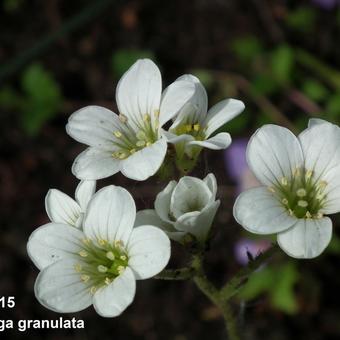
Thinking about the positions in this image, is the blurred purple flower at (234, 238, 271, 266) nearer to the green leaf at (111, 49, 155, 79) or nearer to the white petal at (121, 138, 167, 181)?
the green leaf at (111, 49, 155, 79)

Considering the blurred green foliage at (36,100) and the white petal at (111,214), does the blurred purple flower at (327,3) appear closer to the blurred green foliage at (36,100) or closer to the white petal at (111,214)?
the blurred green foliage at (36,100)

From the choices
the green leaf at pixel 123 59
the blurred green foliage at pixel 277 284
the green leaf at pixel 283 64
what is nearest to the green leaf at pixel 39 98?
the green leaf at pixel 123 59

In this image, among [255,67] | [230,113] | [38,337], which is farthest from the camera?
[255,67]

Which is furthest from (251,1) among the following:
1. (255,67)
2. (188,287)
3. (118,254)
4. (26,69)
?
(118,254)

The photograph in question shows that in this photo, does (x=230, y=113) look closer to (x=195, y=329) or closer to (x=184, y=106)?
(x=184, y=106)

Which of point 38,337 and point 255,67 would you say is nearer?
point 38,337

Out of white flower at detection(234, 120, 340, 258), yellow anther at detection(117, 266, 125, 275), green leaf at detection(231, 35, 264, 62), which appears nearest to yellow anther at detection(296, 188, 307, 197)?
white flower at detection(234, 120, 340, 258)

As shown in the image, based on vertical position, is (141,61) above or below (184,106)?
above
